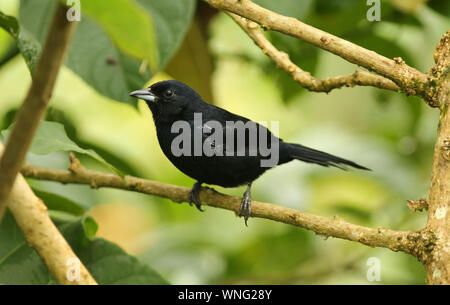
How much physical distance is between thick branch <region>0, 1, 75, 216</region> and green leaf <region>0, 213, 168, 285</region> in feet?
4.42

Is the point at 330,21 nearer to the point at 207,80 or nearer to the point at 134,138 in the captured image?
the point at 207,80

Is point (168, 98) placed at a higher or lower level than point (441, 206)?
higher

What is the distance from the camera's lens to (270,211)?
1985 mm

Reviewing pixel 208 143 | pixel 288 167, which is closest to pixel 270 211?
pixel 208 143

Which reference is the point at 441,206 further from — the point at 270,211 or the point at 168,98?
the point at 168,98

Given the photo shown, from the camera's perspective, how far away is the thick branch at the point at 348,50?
167 cm

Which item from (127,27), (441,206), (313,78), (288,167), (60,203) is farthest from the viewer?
(288,167)

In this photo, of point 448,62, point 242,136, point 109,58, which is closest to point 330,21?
point 242,136

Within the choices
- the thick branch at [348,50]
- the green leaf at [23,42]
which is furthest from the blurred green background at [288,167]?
the green leaf at [23,42]

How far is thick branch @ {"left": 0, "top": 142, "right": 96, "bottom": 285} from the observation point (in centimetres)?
128

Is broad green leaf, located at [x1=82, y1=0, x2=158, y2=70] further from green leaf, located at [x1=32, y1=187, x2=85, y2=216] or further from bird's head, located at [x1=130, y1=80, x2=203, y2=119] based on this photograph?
bird's head, located at [x1=130, y1=80, x2=203, y2=119]

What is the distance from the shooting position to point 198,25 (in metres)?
3.47

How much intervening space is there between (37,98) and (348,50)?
1088 millimetres

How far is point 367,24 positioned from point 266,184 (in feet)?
4.19
